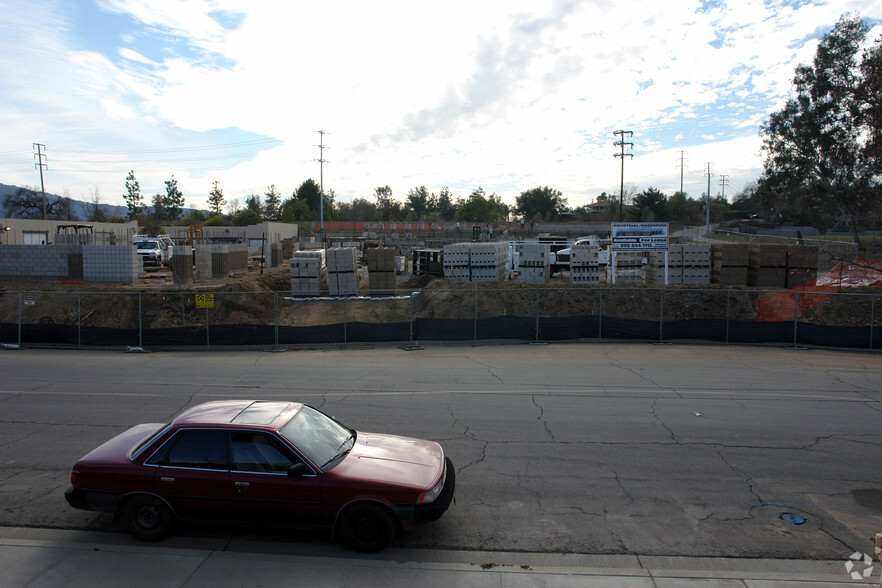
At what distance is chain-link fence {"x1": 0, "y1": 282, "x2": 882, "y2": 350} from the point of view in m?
18.8

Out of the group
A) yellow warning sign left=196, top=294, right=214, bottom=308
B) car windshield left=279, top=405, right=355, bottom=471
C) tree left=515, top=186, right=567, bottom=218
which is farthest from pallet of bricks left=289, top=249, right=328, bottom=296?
tree left=515, top=186, right=567, bottom=218

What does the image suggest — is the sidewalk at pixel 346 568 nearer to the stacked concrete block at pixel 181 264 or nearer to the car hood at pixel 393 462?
the car hood at pixel 393 462

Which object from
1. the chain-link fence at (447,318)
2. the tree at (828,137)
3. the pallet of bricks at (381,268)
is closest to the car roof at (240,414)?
the chain-link fence at (447,318)

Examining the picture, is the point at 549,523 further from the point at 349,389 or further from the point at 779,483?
the point at 349,389

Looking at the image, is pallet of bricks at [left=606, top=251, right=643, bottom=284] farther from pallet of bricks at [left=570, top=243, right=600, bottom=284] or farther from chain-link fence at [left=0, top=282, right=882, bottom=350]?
chain-link fence at [left=0, top=282, right=882, bottom=350]

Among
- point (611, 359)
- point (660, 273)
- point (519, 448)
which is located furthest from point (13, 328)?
point (660, 273)

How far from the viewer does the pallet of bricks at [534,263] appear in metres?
26.9

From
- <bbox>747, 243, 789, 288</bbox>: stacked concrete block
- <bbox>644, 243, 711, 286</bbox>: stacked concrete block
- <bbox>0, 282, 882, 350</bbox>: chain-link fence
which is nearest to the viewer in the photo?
<bbox>0, 282, 882, 350</bbox>: chain-link fence

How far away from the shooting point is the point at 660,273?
90.2 feet

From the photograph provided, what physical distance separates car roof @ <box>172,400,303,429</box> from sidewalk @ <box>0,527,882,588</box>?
1.31m

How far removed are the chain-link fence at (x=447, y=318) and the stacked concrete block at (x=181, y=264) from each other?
2947 millimetres

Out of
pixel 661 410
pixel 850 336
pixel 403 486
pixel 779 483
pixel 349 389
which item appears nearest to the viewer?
pixel 403 486

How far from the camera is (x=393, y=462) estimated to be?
20.5 ft

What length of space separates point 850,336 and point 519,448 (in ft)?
50.8
